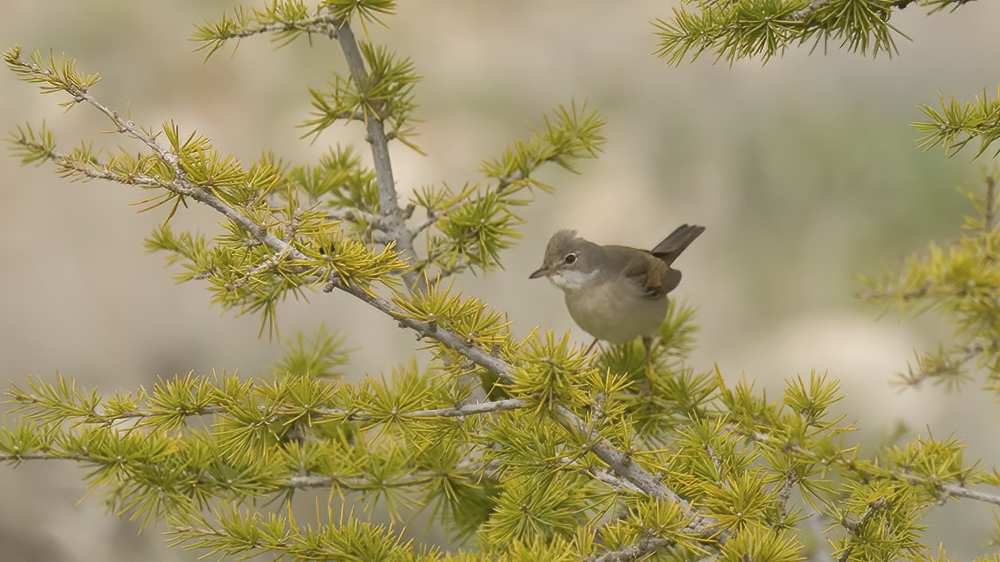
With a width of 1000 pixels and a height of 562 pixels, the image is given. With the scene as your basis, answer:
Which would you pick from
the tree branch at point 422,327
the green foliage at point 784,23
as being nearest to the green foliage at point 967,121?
the green foliage at point 784,23

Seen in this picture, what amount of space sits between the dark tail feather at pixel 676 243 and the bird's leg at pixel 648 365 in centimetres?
35

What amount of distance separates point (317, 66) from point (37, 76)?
5.53 ft

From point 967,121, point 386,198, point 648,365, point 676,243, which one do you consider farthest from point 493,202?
point 676,243

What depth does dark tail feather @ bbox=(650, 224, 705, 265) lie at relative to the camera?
5.41 feet

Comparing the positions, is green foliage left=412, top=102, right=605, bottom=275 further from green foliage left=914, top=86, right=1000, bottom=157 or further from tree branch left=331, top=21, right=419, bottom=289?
green foliage left=914, top=86, right=1000, bottom=157

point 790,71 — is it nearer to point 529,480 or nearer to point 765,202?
point 765,202

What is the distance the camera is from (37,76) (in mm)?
694

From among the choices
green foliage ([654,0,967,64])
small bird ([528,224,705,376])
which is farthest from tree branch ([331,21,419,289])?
green foliage ([654,0,967,64])

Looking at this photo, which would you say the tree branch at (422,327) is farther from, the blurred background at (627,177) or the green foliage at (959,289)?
the blurred background at (627,177)

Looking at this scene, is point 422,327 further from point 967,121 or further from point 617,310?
point 617,310

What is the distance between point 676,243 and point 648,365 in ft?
1.62

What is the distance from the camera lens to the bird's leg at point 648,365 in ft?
3.80

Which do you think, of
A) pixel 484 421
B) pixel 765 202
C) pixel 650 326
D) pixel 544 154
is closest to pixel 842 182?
pixel 765 202

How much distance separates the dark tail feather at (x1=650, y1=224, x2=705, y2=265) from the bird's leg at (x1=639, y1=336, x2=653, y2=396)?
35 centimetres
